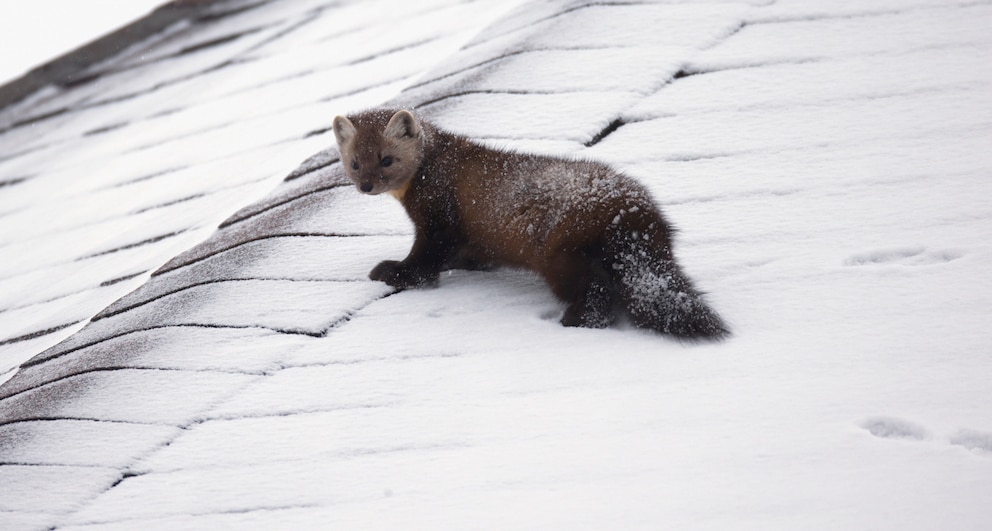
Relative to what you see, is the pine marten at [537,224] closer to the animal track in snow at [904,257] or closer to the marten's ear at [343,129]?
the marten's ear at [343,129]

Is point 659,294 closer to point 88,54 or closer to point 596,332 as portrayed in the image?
point 596,332

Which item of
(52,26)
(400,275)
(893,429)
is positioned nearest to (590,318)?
(400,275)

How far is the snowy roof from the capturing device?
6.57 feet

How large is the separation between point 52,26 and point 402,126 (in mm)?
9302

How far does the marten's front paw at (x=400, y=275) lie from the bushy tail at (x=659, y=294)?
2.31 feet

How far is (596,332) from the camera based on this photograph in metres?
2.59

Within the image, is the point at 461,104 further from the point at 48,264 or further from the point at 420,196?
the point at 48,264

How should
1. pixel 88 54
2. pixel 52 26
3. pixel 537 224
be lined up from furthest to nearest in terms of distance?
pixel 52 26
pixel 88 54
pixel 537 224

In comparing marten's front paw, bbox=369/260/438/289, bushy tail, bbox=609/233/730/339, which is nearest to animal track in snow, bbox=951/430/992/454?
bushy tail, bbox=609/233/730/339

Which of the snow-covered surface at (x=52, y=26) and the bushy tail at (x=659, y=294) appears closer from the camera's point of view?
the bushy tail at (x=659, y=294)

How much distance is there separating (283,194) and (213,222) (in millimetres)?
682

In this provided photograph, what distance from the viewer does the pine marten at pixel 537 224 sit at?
2529 millimetres

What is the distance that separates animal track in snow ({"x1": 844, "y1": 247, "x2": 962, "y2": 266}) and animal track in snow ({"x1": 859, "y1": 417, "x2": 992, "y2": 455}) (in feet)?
2.47

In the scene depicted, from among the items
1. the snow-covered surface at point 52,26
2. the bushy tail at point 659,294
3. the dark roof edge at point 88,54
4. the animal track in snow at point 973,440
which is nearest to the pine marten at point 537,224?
the bushy tail at point 659,294
